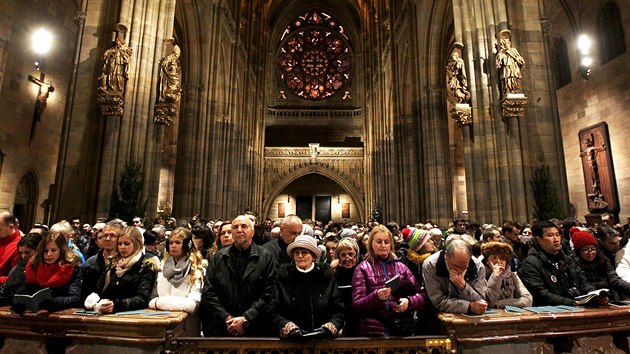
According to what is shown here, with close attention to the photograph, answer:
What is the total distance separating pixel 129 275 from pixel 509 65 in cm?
992

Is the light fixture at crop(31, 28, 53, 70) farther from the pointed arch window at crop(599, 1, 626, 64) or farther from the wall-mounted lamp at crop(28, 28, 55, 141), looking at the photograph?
the pointed arch window at crop(599, 1, 626, 64)

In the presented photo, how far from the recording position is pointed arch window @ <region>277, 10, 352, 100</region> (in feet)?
113

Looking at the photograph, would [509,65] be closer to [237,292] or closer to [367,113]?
[237,292]

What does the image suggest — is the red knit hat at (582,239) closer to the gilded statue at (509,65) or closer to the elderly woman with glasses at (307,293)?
the elderly woman with glasses at (307,293)

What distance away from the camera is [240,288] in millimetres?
3141

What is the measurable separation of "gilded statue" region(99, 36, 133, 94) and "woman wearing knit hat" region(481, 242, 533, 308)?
9406 millimetres

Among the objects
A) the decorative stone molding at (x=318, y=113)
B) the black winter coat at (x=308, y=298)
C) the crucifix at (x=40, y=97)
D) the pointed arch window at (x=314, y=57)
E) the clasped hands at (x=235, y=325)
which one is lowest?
the clasped hands at (x=235, y=325)

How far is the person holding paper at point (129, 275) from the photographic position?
9.94 ft

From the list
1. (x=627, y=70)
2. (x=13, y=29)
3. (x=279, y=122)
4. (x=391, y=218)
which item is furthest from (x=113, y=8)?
(x=279, y=122)

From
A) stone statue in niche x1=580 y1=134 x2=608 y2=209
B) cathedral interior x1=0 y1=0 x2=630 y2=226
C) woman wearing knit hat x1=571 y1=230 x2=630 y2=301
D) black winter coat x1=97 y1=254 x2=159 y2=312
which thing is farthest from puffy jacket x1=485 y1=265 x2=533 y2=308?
stone statue in niche x1=580 y1=134 x2=608 y2=209

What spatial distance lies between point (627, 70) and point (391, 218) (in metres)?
11.4

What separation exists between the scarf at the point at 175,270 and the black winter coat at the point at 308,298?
→ 0.89 metres


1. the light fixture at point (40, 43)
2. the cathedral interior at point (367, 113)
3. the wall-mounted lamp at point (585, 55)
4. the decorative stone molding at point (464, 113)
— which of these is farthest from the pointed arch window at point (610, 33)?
the light fixture at point (40, 43)

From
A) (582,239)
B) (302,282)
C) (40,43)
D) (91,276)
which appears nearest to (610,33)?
(582,239)
